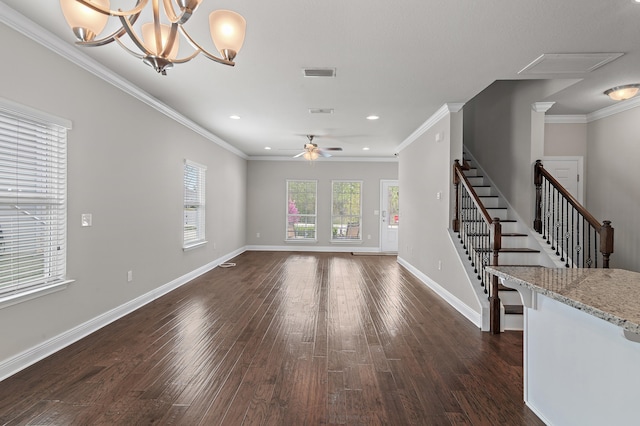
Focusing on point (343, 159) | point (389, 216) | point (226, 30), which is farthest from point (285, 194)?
point (226, 30)

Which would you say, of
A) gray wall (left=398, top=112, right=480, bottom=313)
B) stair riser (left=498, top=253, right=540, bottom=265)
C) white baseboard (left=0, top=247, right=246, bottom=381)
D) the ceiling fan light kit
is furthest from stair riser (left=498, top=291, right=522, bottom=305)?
white baseboard (left=0, top=247, right=246, bottom=381)

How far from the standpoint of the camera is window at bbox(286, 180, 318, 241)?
9703mm

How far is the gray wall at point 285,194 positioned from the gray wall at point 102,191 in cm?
415

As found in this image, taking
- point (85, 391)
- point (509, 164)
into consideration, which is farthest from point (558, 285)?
point (509, 164)

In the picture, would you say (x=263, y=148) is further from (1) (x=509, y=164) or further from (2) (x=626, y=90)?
(2) (x=626, y=90)

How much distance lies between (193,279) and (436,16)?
17.0 ft

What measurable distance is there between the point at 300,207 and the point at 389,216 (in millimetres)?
2606

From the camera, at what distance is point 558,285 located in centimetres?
157

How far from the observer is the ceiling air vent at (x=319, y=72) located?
133 inches

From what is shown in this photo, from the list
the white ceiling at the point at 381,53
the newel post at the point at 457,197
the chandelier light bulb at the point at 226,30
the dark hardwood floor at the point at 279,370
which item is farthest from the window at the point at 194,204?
the newel post at the point at 457,197

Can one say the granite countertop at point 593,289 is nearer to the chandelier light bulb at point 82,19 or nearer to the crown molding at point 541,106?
the chandelier light bulb at point 82,19

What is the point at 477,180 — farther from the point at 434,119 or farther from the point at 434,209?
the point at 434,119

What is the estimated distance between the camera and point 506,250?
4059 mm

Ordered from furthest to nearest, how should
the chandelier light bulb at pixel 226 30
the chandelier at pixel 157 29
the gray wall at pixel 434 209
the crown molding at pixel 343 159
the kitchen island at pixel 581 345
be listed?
the crown molding at pixel 343 159, the gray wall at pixel 434 209, the chandelier light bulb at pixel 226 30, the chandelier at pixel 157 29, the kitchen island at pixel 581 345
